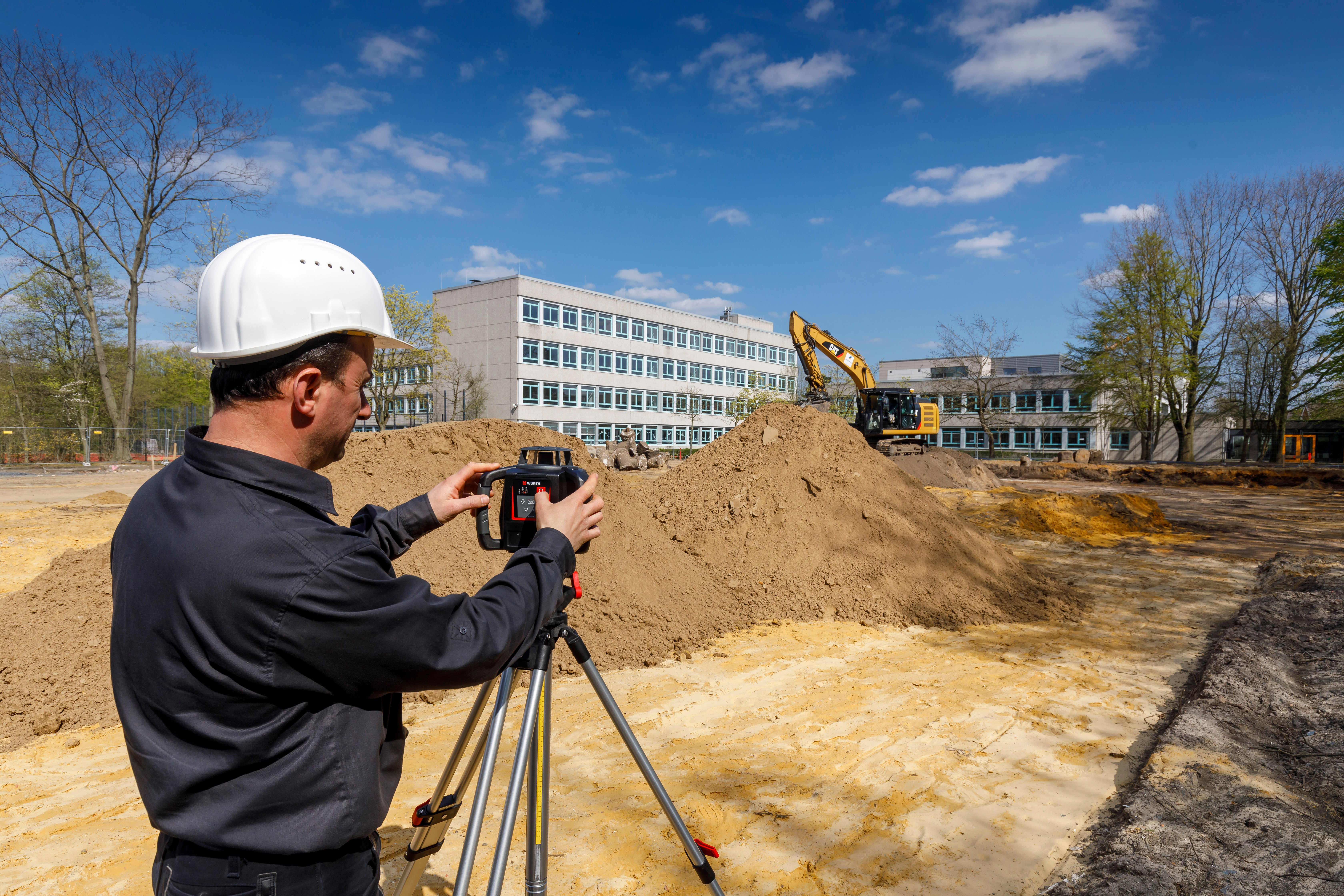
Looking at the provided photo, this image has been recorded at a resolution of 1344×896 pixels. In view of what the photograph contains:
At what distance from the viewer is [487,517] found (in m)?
2.03

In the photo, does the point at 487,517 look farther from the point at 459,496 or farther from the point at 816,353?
the point at 816,353

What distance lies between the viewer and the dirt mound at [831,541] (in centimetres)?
774

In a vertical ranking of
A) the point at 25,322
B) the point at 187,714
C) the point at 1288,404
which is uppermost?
the point at 25,322

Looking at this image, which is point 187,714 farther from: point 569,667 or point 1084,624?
point 1084,624

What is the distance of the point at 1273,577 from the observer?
9633 mm

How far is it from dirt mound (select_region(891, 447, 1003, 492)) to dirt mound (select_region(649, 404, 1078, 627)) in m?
14.9

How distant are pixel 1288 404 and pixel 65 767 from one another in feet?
152

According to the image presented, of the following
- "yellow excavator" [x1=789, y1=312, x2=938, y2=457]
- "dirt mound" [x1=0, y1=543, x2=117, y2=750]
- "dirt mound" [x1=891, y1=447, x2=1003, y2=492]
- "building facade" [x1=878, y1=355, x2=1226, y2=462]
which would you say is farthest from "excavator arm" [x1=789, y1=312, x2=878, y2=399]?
"building facade" [x1=878, y1=355, x2=1226, y2=462]

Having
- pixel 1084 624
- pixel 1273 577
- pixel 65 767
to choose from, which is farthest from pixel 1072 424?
pixel 65 767

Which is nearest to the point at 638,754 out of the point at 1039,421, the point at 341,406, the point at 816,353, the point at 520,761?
the point at 520,761

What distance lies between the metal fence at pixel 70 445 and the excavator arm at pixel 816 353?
24.6 m

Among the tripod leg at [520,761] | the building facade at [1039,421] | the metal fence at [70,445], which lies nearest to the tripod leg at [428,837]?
the tripod leg at [520,761]

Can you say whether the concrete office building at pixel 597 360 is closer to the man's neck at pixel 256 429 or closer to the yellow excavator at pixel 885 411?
the yellow excavator at pixel 885 411

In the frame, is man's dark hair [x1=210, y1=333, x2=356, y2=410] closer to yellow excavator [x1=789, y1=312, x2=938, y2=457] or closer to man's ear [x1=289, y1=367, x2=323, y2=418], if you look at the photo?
man's ear [x1=289, y1=367, x2=323, y2=418]
